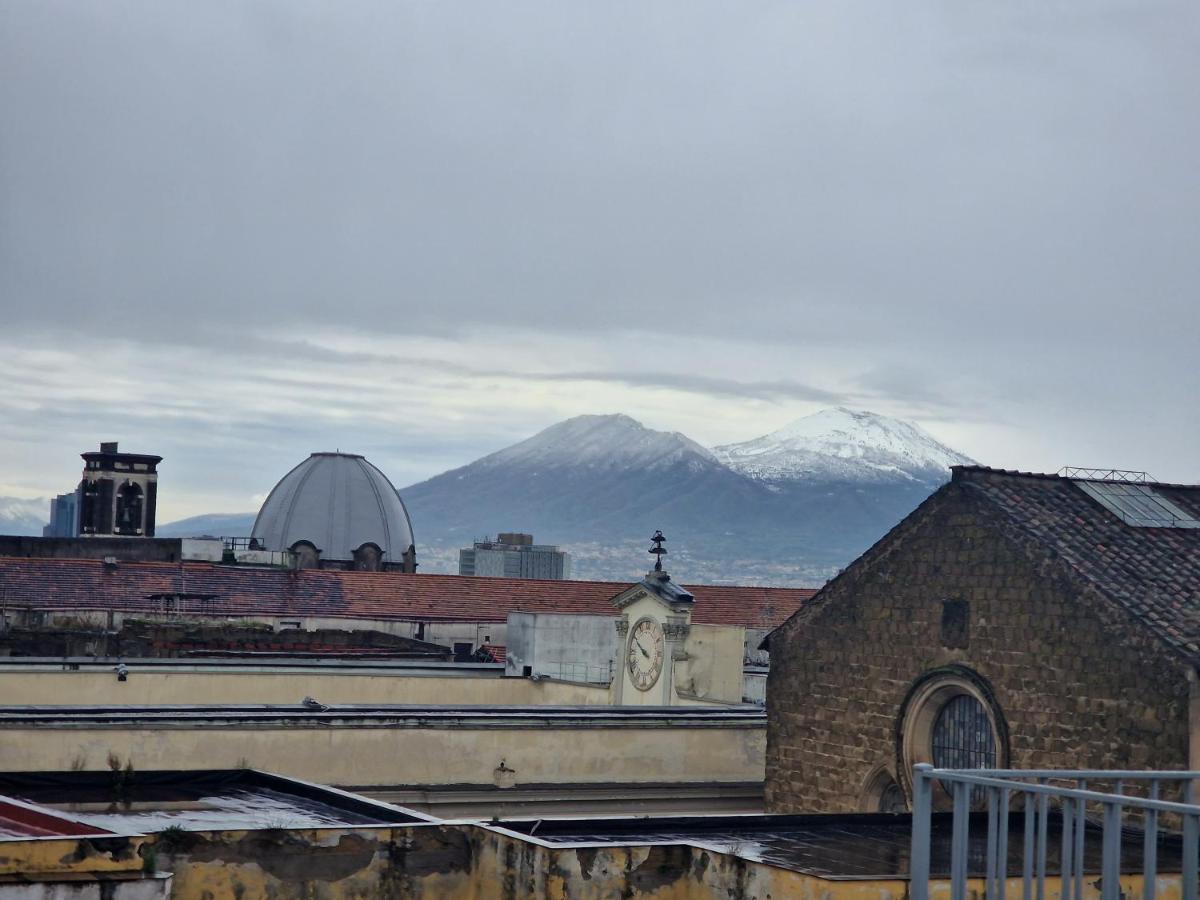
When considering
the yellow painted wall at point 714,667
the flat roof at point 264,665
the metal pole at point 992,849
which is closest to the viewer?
the metal pole at point 992,849

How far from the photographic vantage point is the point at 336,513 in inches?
3588

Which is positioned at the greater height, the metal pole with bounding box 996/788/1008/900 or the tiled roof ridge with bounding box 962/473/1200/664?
the tiled roof ridge with bounding box 962/473/1200/664

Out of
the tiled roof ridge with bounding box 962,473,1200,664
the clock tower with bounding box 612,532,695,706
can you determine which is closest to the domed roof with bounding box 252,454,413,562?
the clock tower with bounding box 612,532,695,706

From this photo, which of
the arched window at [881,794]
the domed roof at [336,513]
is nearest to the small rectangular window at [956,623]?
the arched window at [881,794]

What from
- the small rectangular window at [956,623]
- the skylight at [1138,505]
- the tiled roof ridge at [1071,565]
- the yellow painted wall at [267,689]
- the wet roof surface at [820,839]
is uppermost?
the skylight at [1138,505]

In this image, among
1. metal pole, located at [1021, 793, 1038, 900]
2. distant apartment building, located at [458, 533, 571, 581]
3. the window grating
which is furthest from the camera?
distant apartment building, located at [458, 533, 571, 581]

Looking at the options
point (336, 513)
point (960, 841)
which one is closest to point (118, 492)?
point (336, 513)

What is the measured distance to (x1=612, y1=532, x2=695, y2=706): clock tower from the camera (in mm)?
40438

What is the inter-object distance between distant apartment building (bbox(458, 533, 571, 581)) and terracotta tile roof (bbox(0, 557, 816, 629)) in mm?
31131

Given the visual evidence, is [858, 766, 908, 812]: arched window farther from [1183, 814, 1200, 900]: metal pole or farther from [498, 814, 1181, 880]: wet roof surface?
[1183, 814, 1200, 900]: metal pole

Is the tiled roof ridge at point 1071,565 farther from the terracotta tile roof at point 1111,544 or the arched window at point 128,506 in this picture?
the arched window at point 128,506

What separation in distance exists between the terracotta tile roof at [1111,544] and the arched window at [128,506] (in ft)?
219

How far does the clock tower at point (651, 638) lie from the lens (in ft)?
133

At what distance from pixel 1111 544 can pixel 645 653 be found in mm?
15297
